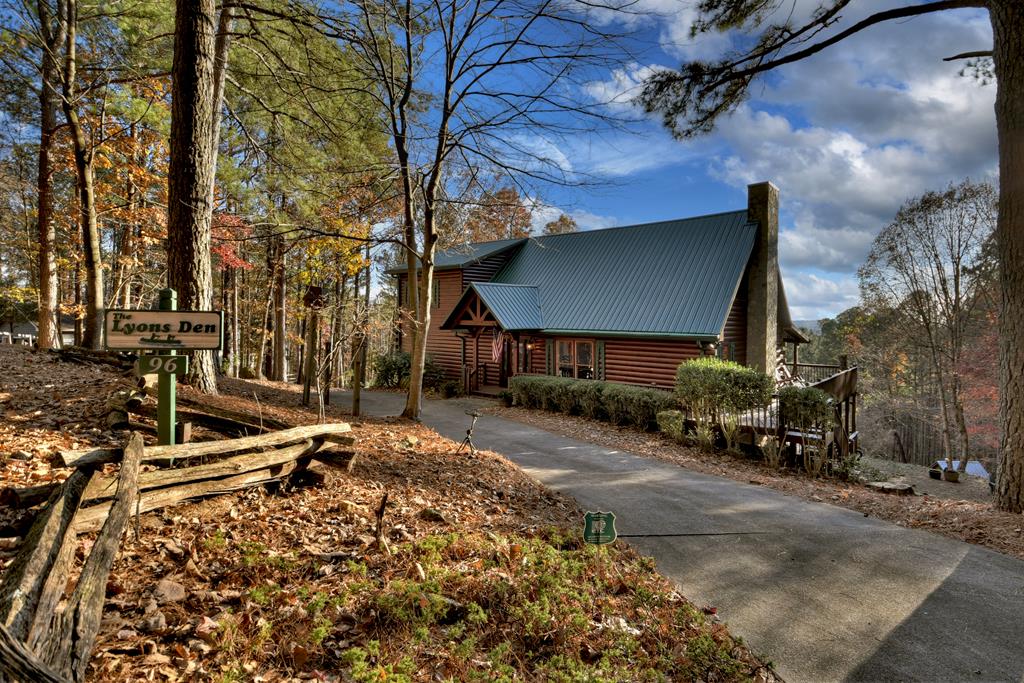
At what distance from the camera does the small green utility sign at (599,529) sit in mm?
4902

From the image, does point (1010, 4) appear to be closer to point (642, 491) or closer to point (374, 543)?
point (642, 491)

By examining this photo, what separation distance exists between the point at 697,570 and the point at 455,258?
21.2m

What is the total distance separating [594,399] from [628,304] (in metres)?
4.49

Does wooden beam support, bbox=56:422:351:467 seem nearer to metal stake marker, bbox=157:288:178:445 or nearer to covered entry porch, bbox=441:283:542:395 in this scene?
metal stake marker, bbox=157:288:178:445

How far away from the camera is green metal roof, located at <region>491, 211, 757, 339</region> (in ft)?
54.2

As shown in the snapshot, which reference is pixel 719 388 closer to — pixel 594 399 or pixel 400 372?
pixel 594 399

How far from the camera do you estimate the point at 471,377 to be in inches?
892

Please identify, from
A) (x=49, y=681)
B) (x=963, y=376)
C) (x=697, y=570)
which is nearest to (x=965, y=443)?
(x=963, y=376)

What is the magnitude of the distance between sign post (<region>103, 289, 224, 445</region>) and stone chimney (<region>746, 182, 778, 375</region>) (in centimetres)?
1662

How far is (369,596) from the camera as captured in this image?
3543mm

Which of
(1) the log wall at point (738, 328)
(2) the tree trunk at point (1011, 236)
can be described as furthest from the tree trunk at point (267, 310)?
(2) the tree trunk at point (1011, 236)

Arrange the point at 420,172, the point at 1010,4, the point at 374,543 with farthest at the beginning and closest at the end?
the point at 420,172, the point at 1010,4, the point at 374,543

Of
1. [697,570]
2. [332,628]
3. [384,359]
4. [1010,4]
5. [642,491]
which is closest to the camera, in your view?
[332,628]

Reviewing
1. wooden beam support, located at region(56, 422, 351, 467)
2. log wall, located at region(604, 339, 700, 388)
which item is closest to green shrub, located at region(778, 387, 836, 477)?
log wall, located at region(604, 339, 700, 388)
